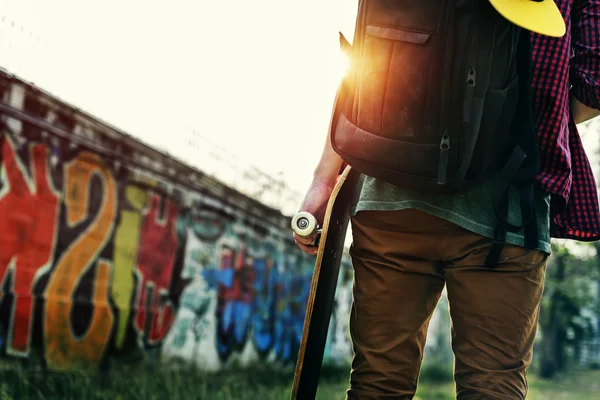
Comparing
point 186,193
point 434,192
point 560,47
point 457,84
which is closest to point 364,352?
point 434,192

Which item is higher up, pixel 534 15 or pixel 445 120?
pixel 534 15

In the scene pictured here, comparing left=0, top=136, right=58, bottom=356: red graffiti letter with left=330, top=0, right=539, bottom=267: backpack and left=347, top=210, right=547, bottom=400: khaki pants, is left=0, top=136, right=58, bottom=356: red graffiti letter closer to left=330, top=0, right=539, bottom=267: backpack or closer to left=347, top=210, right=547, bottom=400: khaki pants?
left=347, top=210, right=547, bottom=400: khaki pants

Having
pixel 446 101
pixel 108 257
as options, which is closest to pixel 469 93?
pixel 446 101

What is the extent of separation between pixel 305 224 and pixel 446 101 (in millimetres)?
652

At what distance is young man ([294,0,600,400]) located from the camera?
1.99 meters

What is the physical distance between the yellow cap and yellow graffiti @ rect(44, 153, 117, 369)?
6952 mm

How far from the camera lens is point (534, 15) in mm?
1893

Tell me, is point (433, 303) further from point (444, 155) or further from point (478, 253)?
point (444, 155)

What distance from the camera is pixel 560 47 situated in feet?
6.77

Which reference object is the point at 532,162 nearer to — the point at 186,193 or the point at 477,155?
the point at 477,155

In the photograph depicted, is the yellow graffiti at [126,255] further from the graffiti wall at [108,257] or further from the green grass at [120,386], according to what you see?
the green grass at [120,386]

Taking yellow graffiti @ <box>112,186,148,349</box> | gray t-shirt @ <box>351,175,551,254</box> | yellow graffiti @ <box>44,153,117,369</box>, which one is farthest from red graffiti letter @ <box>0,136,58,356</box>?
gray t-shirt @ <box>351,175,551,254</box>

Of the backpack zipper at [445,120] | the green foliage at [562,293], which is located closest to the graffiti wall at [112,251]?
the backpack zipper at [445,120]

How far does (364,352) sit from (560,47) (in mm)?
971
